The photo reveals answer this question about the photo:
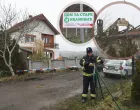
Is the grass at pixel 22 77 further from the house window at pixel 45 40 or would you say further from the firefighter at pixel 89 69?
the house window at pixel 45 40

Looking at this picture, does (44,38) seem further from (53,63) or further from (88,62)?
(88,62)

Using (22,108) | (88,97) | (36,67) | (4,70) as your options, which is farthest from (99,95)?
(36,67)

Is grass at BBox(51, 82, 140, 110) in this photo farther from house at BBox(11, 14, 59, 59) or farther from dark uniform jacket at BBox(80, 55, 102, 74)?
house at BBox(11, 14, 59, 59)

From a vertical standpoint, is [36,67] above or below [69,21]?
below

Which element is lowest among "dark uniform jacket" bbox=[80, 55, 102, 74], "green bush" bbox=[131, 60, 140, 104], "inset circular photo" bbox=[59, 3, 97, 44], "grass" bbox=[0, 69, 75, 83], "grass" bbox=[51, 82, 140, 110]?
"grass" bbox=[0, 69, 75, 83]

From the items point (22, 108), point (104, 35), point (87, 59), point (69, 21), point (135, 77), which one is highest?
point (69, 21)

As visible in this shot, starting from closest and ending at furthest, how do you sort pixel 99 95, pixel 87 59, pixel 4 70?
1. pixel 87 59
2. pixel 99 95
3. pixel 4 70

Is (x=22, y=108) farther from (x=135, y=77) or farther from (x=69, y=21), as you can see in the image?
(x=135, y=77)

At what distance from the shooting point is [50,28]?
34906 millimetres

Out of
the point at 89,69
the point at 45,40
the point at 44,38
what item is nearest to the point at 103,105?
the point at 89,69

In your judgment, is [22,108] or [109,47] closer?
[109,47]

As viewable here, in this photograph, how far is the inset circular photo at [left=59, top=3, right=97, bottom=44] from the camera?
6762mm

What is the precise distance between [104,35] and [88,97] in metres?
2.64

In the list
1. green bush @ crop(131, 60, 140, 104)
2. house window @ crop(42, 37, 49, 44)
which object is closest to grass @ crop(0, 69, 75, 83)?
green bush @ crop(131, 60, 140, 104)
